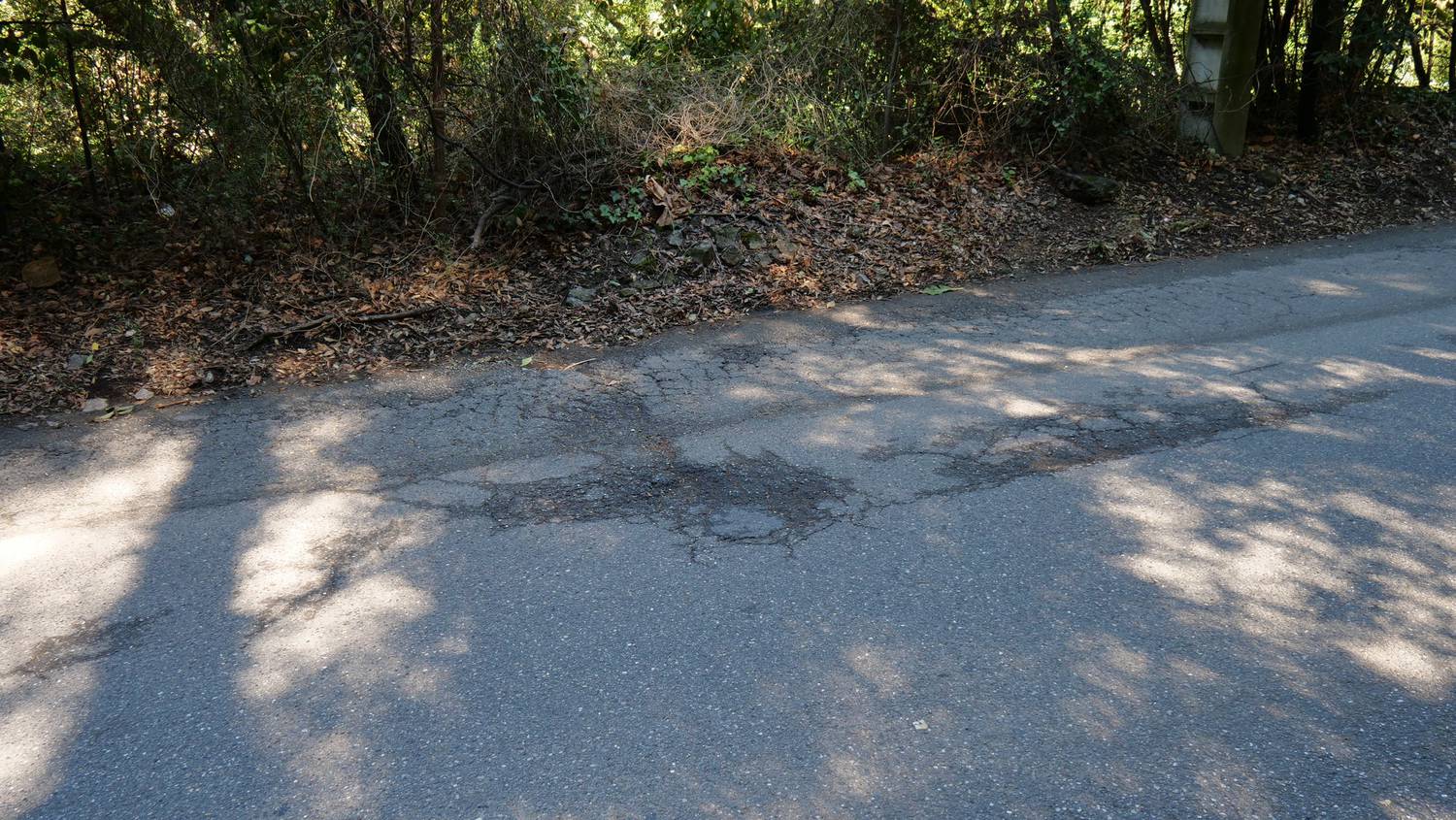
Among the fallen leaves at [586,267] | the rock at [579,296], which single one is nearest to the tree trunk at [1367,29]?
the fallen leaves at [586,267]

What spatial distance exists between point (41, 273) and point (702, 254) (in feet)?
17.1

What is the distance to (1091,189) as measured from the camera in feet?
33.0

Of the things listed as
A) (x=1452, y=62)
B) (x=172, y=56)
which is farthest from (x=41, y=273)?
(x=1452, y=62)

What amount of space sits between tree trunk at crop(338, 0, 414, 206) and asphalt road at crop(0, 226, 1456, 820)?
9.17ft

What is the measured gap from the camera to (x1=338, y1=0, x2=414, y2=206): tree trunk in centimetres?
773

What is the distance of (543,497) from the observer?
489 centimetres

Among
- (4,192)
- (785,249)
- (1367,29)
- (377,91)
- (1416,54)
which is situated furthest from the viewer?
(1416,54)

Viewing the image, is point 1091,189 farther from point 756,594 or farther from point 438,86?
point 756,594

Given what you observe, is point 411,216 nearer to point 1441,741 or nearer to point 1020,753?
point 1020,753

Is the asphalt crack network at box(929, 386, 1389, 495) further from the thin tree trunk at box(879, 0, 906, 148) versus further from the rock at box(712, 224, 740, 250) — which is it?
the thin tree trunk at box(879, 0, 906, 148)

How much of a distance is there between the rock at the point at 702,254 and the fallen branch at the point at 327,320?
2.15 metres

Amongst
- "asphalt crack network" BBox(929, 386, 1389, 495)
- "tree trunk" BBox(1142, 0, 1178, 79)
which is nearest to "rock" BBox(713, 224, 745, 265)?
"asphalt crack network" BBox(929, 386, 1389, 495)

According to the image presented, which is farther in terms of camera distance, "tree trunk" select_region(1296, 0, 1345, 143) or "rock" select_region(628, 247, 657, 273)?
"tree trunk" select_region(1296, 0, 1345, 143)

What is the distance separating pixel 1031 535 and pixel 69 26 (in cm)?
798
